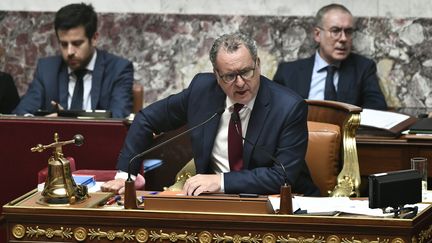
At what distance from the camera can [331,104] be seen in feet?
16.6

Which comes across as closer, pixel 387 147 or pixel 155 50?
pixel 387 147

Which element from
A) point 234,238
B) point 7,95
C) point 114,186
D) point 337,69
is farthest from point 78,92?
Answer: point 234,238

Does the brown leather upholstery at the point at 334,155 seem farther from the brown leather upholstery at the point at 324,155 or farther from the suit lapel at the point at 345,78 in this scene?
the suit lapel at the point at 345,78

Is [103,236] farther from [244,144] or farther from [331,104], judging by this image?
[331,104]

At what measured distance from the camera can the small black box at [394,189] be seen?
374 cm

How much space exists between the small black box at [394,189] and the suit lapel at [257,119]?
2.99 feet

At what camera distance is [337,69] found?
21.4 ft

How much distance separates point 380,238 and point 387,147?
183 centimetres

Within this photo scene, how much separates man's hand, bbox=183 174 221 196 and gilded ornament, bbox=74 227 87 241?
50cm

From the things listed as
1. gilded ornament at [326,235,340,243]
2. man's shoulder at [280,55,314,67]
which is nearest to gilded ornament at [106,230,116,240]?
gilded ornament at [326,235,340,243]

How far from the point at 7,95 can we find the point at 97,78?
0.71m

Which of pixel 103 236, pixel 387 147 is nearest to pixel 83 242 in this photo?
pixel 103 236

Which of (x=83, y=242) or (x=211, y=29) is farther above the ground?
(x=211, y=29)

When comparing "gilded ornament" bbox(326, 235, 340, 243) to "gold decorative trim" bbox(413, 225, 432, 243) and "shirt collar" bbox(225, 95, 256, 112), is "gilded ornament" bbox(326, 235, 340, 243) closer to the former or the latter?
"gold decorative trim" bbox(413, 225, 432, 243)
